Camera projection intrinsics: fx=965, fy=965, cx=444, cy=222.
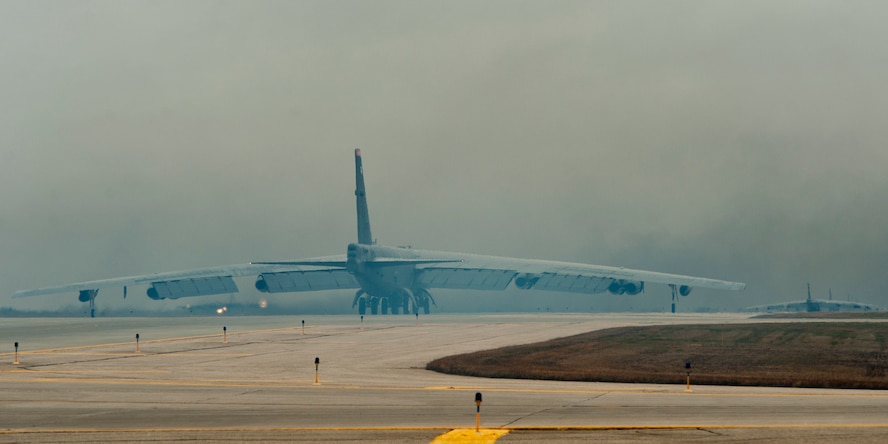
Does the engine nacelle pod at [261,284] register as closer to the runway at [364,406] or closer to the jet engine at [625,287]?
the jet engine at [625,287]

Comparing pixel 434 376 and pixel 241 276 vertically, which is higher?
pixel 241 276

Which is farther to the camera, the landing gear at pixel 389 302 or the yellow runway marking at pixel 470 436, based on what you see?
the landing gear at pixel 389 302

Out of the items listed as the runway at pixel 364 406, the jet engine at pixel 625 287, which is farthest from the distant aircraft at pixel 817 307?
the runway at pixel 364 406

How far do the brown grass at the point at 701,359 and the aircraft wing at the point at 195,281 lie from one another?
53.2m

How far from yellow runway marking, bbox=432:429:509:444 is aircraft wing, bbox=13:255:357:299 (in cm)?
7927

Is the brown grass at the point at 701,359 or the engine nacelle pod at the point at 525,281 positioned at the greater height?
the engine nacelle pod at the point at 525,281

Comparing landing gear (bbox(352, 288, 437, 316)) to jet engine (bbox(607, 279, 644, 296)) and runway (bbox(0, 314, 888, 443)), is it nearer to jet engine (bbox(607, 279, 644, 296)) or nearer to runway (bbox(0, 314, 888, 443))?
jet engine (bbox(607, 279, 644, 296))

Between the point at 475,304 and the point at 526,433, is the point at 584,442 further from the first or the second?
the point at 475,304

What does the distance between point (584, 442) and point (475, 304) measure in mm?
92835

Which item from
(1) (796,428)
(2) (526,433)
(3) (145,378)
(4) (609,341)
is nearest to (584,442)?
(2) (526,433)

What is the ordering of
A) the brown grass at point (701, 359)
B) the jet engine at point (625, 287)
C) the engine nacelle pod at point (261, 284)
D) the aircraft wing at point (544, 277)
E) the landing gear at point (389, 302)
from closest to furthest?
the brown grass at point (701, 359) < the aircraft wing at point (544, 277) < the jet engine at point (625, 287) < the engine nacelle pod at point (261, 284) < the landing gear at point (389, 302)

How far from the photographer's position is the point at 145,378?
93.7 ft

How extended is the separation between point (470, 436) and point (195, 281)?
3445 inches

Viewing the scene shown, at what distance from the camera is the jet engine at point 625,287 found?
97.4 m
